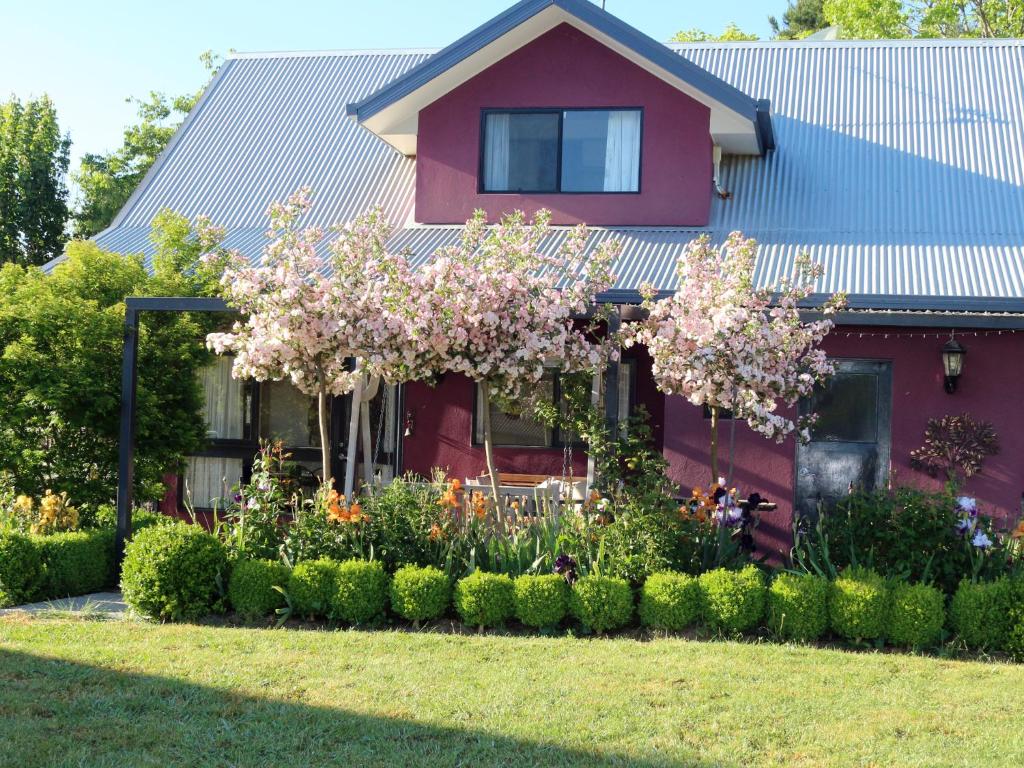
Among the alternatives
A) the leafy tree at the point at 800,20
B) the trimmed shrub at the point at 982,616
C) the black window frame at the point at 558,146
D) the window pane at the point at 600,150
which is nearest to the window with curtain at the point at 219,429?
the black window frame at the point at 558,146

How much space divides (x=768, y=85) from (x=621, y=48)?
3.84m

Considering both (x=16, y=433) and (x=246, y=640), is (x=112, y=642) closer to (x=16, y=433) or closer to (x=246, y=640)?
(x=246, y=640)

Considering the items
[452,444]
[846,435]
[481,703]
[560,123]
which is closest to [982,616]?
[481,703]

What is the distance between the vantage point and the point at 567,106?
45.1 ft

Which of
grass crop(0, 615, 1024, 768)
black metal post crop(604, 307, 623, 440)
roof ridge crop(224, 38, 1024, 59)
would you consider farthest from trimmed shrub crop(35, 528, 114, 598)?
roof ridge crop(224, 38, 1024, 59)

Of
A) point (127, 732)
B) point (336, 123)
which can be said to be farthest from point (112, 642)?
point (336, 123)

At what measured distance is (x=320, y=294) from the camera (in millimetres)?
9422

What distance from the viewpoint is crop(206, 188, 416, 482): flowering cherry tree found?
9.24 m

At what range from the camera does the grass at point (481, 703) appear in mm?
5832

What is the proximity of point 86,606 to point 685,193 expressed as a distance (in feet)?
25.5

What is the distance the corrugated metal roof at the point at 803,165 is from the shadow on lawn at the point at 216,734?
6087mm

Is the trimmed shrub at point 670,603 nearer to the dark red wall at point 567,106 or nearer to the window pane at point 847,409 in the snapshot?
the window pane at point 847,409

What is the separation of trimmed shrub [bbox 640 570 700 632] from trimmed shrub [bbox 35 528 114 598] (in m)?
4.85

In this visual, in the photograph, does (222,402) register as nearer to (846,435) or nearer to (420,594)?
(420,594)
